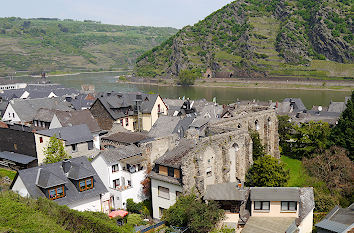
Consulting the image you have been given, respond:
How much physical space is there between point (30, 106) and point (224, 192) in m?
45.6

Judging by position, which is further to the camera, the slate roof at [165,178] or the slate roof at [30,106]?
the slate roof at [30,106]

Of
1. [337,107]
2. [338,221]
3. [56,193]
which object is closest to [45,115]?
[56,193]

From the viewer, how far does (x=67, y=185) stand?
1155 inches

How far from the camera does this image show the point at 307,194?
94.8 feet

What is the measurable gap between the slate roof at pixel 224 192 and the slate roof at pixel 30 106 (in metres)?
40.6

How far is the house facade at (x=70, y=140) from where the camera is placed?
1638 inches

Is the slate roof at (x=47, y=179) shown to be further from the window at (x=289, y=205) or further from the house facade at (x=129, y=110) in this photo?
the house facade at (x=129, y=110)

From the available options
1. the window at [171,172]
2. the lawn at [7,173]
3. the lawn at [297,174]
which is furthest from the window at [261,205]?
the lawn at [7,173]

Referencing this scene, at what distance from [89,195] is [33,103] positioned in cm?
3959

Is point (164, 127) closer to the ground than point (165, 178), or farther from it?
farther from it

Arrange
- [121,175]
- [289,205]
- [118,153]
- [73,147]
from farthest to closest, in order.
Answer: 1. [73,147]
2. [118,153]
3. [121,175]
4. [289,205]

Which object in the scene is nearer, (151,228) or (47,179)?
Result: (47,179)

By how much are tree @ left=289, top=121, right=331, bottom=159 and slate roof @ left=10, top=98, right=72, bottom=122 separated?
41397 millimetres

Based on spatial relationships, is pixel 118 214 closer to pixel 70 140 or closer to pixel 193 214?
pixel 193 214
